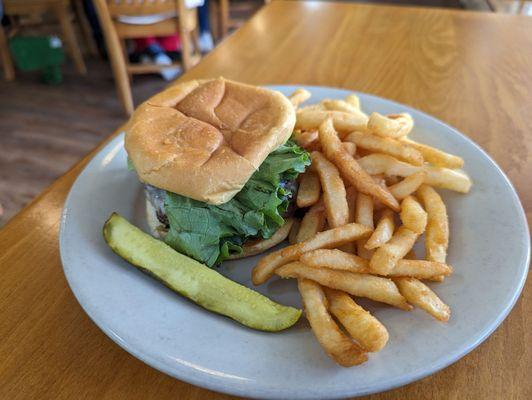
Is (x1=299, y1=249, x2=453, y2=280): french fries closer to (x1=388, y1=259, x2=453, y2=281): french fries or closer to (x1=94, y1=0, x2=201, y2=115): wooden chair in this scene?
(x1=388, y1=259, x2=453, y2=281): french fries

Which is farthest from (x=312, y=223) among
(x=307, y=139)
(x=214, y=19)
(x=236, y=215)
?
(x=214, y=19)

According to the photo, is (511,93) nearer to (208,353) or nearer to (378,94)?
(378,94)

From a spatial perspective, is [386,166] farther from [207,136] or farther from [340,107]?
[207,136]

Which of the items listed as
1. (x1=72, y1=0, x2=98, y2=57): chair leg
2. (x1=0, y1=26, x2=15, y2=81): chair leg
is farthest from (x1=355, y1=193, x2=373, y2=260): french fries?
(x1=72, y1=0, x2=98, y2=57): chair leg

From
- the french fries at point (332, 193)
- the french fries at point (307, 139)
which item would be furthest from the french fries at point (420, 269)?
the french fries at point (307, 139)

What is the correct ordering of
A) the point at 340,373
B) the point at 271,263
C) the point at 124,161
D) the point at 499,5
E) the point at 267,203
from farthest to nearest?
the point at 499,5 → the point at 124,161 → the point at 267,203 → the point at 271,263 → the point at 340,373

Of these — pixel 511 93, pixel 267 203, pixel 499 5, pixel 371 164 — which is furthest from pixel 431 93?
pixel 499 5
